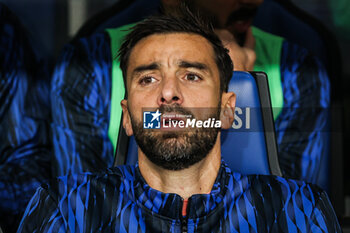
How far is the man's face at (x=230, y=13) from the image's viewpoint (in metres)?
1.59

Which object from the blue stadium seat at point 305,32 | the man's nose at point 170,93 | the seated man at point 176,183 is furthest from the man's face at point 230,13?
the man's nose at point 170,93

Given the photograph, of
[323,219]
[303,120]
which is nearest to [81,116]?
[303,120]

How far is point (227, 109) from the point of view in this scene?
50.8 inches

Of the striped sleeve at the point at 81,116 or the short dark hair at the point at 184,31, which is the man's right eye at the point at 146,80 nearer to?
the short dark hair at the point at 184,31

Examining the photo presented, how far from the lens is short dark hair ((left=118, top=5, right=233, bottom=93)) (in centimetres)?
128

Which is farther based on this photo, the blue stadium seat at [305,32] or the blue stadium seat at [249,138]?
the blue stadium seat at [305,32]

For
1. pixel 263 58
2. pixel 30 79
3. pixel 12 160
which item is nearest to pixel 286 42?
pixel 263 58

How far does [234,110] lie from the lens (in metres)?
1.34

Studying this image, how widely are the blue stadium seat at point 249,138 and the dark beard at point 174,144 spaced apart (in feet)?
0.56

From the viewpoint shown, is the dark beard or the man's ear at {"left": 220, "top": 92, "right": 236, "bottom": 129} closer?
the dark beard

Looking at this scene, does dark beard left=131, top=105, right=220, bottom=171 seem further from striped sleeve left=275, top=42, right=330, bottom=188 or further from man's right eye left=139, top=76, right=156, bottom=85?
striped sleeve left=275, top=42, right=330, bottom=188

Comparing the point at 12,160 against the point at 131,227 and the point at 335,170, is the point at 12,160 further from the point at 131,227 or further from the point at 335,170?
the point at 335,170

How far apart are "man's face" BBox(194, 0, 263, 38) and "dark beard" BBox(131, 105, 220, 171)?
52cm

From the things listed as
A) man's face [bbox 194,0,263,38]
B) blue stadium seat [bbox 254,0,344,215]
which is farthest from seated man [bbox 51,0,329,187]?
blue stadium seat [bbox 254,0,344,215]
